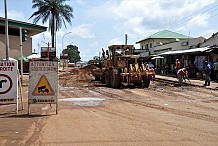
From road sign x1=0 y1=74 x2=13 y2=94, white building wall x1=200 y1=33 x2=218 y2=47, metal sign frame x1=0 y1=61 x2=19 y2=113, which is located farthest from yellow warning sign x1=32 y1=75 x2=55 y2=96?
white building wall x1=200 y1=33 x2=218 y2=47

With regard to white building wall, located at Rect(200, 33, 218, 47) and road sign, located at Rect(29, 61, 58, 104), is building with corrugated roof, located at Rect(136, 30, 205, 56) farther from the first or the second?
road sign, located at Rect(29, 61, 58, 104)

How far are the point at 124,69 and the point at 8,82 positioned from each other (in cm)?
1229

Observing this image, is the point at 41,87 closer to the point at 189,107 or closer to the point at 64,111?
the point at 64,111

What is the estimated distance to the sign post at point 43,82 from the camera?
36.0 ft

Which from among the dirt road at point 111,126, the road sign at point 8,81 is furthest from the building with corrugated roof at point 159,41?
the road sign at point 8,81

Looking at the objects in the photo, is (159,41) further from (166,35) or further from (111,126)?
(111,126)

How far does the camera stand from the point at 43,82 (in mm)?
11039

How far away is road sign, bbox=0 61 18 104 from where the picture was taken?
11.2m

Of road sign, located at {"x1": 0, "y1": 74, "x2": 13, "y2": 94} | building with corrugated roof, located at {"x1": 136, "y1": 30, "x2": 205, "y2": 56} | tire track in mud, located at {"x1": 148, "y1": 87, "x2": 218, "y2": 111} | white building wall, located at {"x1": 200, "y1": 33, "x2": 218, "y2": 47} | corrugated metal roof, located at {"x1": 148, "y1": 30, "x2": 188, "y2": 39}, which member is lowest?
tire track in mud, located at {"x1": 148, "y1": 87, "x2": 218, "y2": 111}

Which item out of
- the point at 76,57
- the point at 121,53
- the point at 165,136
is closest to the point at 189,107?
the point at 165,136

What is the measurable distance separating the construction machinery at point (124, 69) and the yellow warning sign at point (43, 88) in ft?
37.8

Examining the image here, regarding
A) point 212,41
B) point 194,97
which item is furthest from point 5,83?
point 212,41

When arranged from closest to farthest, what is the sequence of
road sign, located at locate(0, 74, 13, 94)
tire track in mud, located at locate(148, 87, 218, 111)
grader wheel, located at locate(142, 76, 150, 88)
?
road sign, located at locate(0, 74, 13, 94)
tire track in mud, located at locate(148, 87, 218, 111)
grader wheel, located at locate(142, 76, 150, 88)

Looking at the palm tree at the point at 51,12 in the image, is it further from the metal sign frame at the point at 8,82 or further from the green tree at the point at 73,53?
the green tree at the point at 73,53
